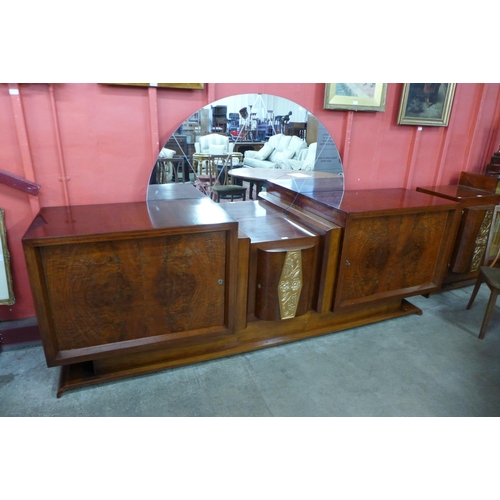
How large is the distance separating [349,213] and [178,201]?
97 cm

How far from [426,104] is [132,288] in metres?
2.52

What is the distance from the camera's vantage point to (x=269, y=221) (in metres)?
2.19

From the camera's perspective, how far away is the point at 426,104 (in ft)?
8.99

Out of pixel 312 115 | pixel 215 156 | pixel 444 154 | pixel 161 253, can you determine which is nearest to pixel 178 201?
pixel 215 156

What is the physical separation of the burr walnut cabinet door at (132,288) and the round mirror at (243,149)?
0.59 meters

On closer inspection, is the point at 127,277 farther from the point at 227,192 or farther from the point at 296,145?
the point at 296,145

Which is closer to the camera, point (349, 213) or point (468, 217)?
point (349, 213)

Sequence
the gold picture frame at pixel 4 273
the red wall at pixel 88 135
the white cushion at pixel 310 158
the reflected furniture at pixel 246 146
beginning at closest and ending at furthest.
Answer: the red wall at pixel 88 135 < the gold picture frame at pixel 4 273 < the reflected furniture at pixel 246 146 < the white cushion at pixel 310 158

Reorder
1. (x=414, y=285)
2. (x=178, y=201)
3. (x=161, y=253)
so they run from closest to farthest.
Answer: (x=161, y=253)
(x=178, y=201)
(x=414, y=285)

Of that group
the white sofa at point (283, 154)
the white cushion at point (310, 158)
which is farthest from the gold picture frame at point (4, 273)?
the white cushion at point (310, 158)

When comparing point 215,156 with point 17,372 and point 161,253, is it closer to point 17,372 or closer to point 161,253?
point 161,253

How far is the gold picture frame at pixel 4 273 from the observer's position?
1.96 metres

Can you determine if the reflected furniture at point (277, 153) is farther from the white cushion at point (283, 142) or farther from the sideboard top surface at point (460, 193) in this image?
the sideboard top surface at point (460, 193)

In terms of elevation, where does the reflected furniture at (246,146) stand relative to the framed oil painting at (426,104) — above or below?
below
